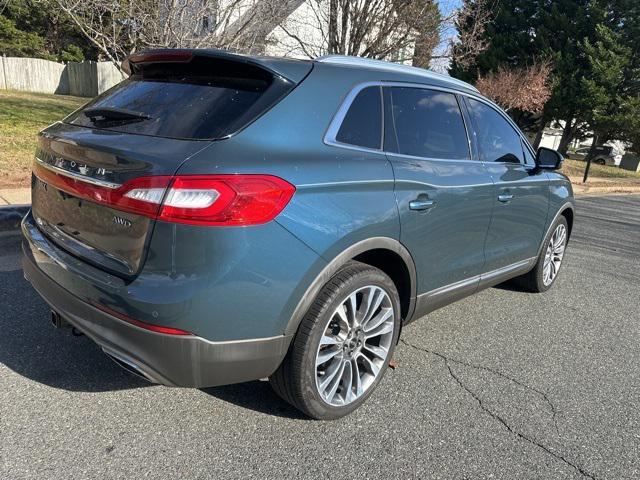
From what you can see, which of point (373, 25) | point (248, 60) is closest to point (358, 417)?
point (248, 60)

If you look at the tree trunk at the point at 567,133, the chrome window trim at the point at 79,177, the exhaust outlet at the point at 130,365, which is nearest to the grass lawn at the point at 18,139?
the chrome window trim at the point at 79,177

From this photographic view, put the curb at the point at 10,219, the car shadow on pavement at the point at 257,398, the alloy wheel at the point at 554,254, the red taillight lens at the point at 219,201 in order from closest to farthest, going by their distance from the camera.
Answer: the red taillight lens at the point at 219,201
the car shadow on pavement at the point at 257,398
the alloy wheel at the point at 554,254
the curb at the point at 10,219

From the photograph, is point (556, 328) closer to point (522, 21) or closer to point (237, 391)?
point (237, 391)

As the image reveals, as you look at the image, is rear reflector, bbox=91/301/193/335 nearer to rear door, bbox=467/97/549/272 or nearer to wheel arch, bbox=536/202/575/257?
rear door, bbox=467/97/549/272

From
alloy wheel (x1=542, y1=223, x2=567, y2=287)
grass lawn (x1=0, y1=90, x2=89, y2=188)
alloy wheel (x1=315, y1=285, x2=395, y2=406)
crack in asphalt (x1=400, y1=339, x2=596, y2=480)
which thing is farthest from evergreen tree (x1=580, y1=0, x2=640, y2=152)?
alloy wheel (x1=315, y1=285, x2=395, y2=406)

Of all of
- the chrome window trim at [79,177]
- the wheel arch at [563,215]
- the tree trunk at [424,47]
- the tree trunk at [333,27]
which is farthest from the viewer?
the tree trunk at [424,47]

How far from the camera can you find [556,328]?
14.0ft

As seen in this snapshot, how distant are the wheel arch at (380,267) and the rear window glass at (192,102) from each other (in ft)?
2.56

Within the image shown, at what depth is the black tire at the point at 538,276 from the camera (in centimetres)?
476

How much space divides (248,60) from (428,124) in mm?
1266

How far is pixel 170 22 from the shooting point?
7.69m

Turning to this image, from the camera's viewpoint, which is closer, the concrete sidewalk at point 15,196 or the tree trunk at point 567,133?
the concrete sidewalk at point 15,196

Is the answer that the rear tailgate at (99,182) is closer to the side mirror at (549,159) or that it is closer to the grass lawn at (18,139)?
the side mirror at (549,159)

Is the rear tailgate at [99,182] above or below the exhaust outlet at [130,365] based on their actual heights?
above
